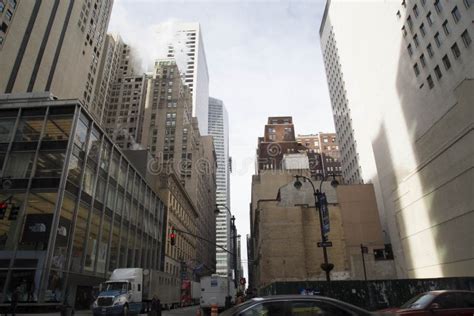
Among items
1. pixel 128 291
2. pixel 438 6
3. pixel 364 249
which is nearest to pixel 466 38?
pixel 438 6

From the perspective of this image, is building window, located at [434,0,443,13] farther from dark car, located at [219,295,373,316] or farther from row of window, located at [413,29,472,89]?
dark car, located at [219,295,373,316]

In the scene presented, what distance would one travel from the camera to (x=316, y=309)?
615 centimetres

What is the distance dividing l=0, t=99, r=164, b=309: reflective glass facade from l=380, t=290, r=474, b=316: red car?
22.4 m

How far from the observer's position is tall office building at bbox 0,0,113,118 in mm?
54438

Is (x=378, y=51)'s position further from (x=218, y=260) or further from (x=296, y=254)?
(x=218, y=260)

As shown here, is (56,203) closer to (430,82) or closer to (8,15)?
(430,82)

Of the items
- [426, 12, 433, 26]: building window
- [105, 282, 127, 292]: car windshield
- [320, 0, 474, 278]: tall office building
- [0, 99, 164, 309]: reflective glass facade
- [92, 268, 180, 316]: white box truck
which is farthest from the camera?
[426, 12, 433, 26]: building window

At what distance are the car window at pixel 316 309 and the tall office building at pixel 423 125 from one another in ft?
102

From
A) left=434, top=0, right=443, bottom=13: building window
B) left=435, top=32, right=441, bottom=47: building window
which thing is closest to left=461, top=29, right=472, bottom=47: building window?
left=435, top=32, right=441, bottom=47: building window

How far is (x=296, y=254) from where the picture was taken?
2061 inches

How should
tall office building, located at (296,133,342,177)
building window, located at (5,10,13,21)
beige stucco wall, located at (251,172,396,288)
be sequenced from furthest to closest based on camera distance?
tall office building, located at (296,133,342,177) → building window, located at (5,10,13,21) → beige stucco wall, located at (251,172,396,288)

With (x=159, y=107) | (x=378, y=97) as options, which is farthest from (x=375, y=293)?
(x=159, y=107)

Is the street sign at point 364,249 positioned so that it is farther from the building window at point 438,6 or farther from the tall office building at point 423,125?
the building window at point 438,6

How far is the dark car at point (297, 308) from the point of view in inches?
242
